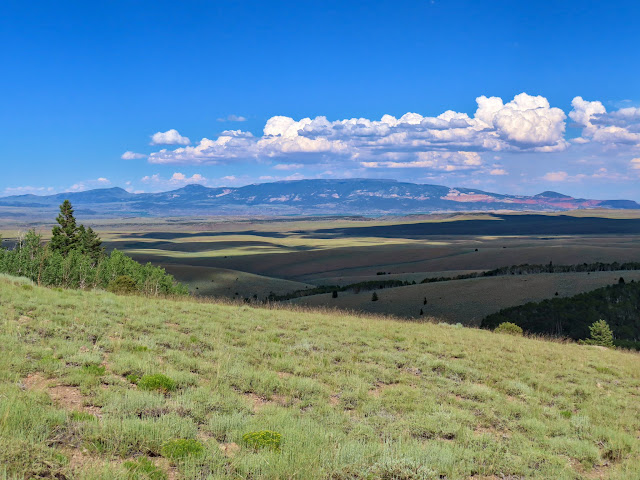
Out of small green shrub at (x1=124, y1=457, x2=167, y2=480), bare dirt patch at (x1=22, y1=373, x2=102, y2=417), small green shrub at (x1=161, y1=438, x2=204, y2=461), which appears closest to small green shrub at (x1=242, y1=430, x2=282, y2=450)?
small green shrub at (x1=161, y1=438, x2=204, y2=461)

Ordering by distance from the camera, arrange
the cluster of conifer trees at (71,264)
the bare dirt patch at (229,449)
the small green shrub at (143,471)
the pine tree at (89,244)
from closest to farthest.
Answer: the small green shrub at (143,471), the bare dirt patch at (229,449), the cluster of conifer trees at (71,264), the pine tree at (89,244)

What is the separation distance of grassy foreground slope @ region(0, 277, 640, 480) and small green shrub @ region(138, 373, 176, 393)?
0.16ft

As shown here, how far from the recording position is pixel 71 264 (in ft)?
184

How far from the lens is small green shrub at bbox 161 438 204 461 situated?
6648mm

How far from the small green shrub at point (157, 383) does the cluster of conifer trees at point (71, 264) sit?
113 ft

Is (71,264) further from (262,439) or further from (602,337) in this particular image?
(262,439)

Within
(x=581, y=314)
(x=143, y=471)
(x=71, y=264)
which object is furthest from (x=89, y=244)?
(x=143, y=471)

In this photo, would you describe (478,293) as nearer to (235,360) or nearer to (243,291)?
(243,291)

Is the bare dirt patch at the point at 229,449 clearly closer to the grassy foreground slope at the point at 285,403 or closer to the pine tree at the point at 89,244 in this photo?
the grassy foreground slope at the point at 285,403

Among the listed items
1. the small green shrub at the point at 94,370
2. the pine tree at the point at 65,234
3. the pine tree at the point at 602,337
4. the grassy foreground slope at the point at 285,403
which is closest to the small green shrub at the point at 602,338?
the pine tree at the point at 602,337

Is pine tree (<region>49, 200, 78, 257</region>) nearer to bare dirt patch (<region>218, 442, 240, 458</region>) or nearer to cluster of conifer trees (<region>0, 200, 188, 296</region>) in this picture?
cluster of conifer trees (<region>0, 200, 188, 296</region>)

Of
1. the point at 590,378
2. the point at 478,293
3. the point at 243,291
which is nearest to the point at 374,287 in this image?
the point at 478,293

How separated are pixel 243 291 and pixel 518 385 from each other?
70.5m

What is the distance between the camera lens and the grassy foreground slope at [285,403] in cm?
670
